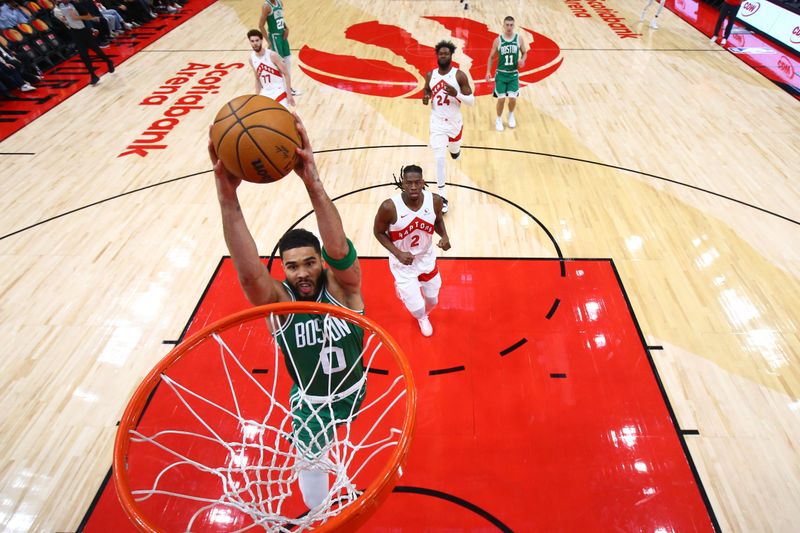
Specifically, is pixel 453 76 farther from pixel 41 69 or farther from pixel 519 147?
pixel 41 69

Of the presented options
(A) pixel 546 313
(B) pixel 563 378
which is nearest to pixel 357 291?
(B) pixel 563 378

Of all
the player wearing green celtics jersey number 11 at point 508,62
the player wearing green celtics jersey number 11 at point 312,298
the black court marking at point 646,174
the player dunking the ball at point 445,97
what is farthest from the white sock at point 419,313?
the player wearing green celtics jersey number 11 at point 508,62

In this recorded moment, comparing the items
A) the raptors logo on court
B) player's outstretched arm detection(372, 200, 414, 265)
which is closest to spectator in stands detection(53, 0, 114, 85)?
the raptors logo on court

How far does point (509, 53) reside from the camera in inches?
264

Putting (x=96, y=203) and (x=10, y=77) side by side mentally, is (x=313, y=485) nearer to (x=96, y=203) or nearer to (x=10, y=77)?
(x=96, y=203)

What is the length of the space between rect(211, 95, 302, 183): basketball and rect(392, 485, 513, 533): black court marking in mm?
2297

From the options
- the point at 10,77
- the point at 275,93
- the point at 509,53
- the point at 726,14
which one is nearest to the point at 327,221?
the point at 275,93

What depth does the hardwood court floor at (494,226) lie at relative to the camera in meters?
3.51

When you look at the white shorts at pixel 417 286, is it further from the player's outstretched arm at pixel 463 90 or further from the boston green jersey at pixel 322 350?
the player's outstretched arm at pixel 463 90

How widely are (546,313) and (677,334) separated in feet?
3.74

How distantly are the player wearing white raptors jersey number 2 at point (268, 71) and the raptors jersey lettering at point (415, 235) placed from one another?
3.31 m

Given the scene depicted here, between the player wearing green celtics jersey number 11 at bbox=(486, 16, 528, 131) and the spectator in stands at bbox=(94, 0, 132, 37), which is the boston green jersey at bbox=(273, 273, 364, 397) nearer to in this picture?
the player wearing green celtics jersey number 11 at bbox=(486, 16, 528, 131)

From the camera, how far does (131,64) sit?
10.2 metres

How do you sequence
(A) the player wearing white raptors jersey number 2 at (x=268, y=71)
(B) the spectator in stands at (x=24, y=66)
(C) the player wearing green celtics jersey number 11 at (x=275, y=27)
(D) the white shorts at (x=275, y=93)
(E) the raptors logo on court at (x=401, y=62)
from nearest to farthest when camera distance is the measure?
1. (A) the player wearing white raptors jersey number 2 at (x=268, y=71)
2. (D) the white shorts at (x=275, y=93)
3. (C) the player wearing green celtics jersey number 11 at (x=275, y=27)
4. (B) the spectator in stands at (x=24, y=66)
5. (E) the raptors logo on court at (x=401, y=62)
